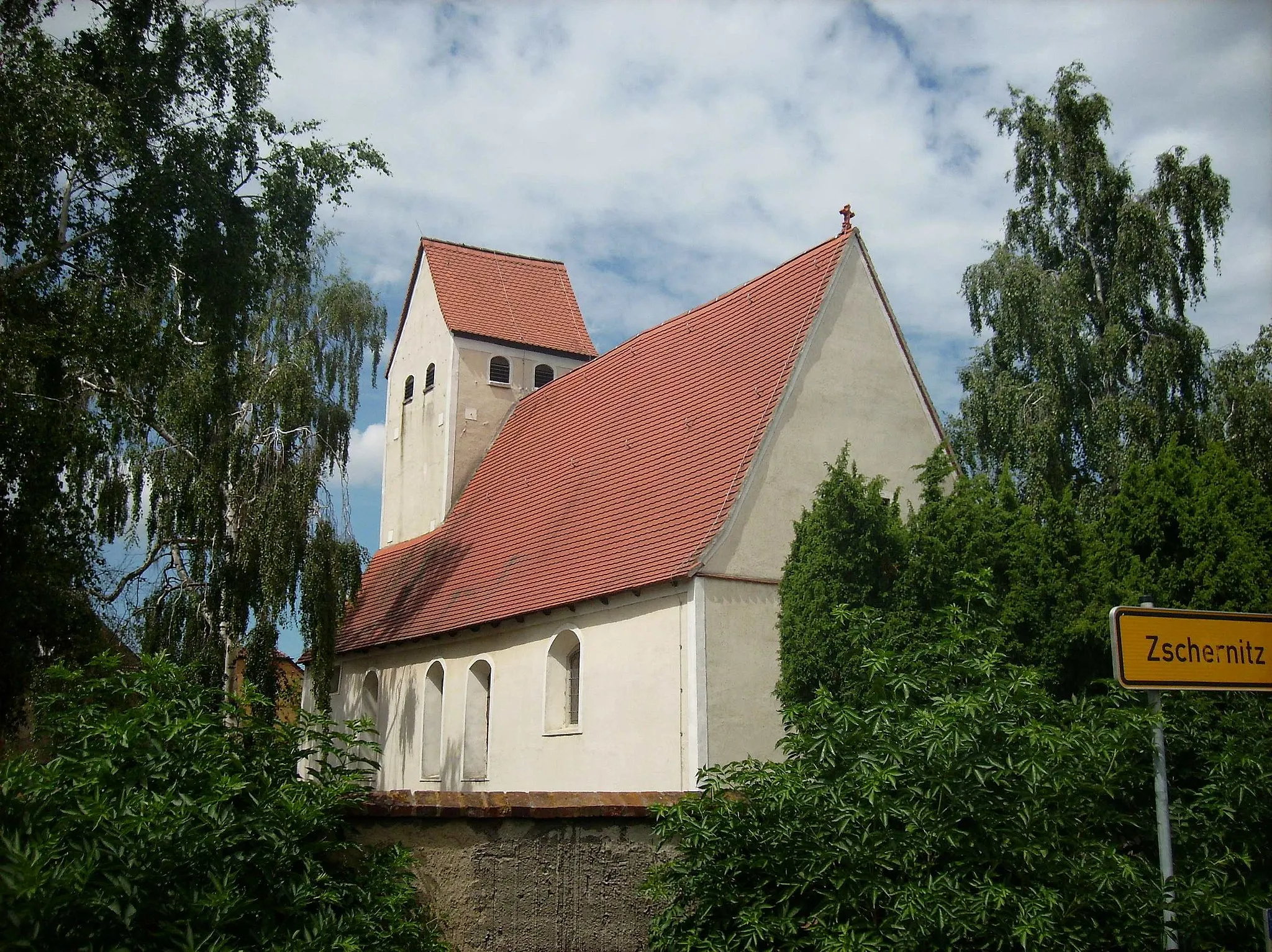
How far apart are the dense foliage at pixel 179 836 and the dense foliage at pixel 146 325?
20.7ft

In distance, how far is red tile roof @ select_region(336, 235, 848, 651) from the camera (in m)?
15.6

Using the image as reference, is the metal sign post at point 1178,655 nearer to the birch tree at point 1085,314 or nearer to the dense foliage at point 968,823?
the dense foliage at point 968,823

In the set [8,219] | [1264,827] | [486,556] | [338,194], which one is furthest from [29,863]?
[486,556]

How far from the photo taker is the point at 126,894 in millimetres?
4965

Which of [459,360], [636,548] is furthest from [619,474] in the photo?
[459,360]

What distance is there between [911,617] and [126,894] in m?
9.32

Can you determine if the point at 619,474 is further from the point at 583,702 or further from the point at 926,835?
the point at 926,835

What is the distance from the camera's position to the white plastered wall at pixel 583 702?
47.5ft

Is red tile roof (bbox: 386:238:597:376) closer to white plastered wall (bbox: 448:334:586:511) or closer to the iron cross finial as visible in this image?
white plastered wall (bbox: 448:334:586:511)

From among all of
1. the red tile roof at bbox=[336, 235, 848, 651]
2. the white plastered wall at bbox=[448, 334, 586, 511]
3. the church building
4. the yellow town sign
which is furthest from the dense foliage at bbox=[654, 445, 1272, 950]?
the white plastered wall at bbox=[448, 334, 586, 511]

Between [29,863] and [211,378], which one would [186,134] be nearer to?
[211,378]

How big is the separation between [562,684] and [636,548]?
245 centimetres

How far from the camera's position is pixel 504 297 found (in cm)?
2625

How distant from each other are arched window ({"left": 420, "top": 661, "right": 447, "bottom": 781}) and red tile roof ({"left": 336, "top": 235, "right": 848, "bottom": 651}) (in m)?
0.87
